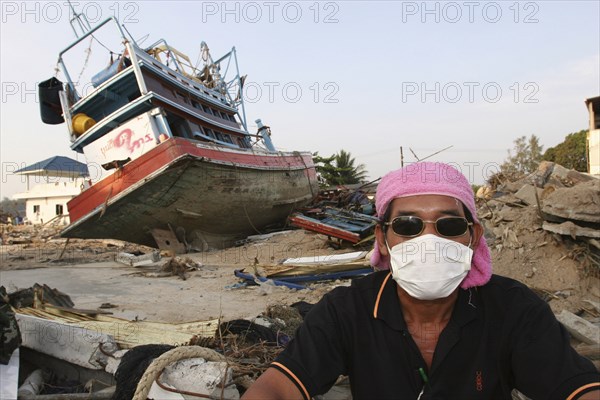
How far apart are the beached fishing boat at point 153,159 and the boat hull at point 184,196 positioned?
2cm

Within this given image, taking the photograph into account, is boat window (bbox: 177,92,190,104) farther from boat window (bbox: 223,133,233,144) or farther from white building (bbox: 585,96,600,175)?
white building (bbox: 585,96,600,175)

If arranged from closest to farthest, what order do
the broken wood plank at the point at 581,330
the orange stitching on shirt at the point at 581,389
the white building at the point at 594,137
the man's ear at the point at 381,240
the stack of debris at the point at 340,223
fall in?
the orange stitching on shirt at the point at 581,389 < the man's ear at the point at 381,240 < the broken wood plank at the point at 581,330 < the stack of debris at the point at 340,223 < the white building at the point at 594,137

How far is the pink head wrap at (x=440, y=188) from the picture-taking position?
1.55m

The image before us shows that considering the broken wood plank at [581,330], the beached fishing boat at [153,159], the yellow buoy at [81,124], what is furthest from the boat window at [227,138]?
the broken wood plank at [581,330]

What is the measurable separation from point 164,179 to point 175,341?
26.0ft

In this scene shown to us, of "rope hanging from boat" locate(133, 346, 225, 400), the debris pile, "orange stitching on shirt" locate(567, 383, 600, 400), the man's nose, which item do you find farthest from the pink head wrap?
the debris pile

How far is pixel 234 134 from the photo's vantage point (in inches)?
611

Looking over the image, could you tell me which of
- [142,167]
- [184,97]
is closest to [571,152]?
[184,97]

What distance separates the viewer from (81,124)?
11414 millimetres

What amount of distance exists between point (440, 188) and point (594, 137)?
18785 millimetres

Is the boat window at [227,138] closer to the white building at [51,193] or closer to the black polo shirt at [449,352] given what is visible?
Result: the black polo shirt at [449,352]

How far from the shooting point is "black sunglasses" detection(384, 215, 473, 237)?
5.10 feet

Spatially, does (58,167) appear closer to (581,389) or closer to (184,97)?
(184,97)

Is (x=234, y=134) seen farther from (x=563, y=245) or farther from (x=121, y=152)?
(x=563, y=245)
